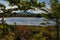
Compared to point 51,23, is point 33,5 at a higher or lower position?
higher

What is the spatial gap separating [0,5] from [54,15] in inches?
58.5

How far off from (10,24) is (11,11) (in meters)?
0.80

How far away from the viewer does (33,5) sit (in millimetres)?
6309

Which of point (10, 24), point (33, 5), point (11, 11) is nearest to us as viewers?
point (33, 5)

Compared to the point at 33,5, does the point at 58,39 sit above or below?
below

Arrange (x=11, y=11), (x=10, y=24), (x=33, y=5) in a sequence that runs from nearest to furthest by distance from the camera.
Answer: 1. (x=33, y=5)
2. (x=11, y=11)
3. (x=10, y=24)

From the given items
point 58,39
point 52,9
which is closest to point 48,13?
point 52,9

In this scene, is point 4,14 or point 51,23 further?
point 4,14

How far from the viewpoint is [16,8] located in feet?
21.4

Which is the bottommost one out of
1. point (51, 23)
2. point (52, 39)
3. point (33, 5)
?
point (52, 39)

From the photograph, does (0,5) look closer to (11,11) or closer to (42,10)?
(11,11)

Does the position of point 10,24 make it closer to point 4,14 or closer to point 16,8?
point 4,14

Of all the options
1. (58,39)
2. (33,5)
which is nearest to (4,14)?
(33,5)

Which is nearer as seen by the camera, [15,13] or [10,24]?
[15,13]
